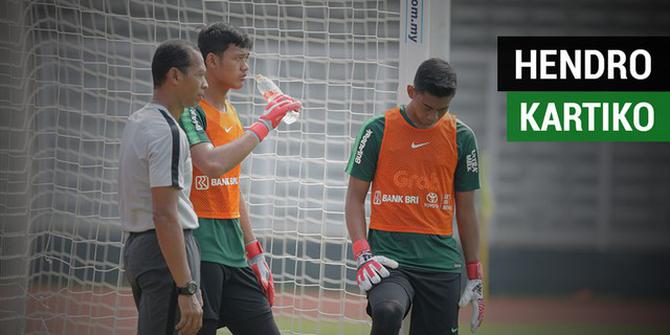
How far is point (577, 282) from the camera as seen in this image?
46.9ft

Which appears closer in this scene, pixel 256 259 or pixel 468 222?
pixel 256 259

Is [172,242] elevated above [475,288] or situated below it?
above

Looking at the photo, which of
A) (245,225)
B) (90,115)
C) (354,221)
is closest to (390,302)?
(354,221)

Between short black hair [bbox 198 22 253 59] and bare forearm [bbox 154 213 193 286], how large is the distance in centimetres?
107

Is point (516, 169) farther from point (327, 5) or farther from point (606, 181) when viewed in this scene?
point (327, 5)

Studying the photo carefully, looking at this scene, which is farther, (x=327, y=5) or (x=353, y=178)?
(x=327, y=5)

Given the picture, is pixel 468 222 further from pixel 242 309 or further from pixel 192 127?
pixel 192 127

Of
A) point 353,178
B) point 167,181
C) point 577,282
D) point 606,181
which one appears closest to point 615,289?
point 577,282

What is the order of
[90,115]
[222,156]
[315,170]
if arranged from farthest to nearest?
[315,170] → [90,115] → [222,156]

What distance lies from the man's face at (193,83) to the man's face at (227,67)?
54 centimetres

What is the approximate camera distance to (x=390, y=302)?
4.04m

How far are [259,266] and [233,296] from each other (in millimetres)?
260

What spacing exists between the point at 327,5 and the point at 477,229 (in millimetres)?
1734

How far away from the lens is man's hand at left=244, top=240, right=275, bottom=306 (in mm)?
4207
